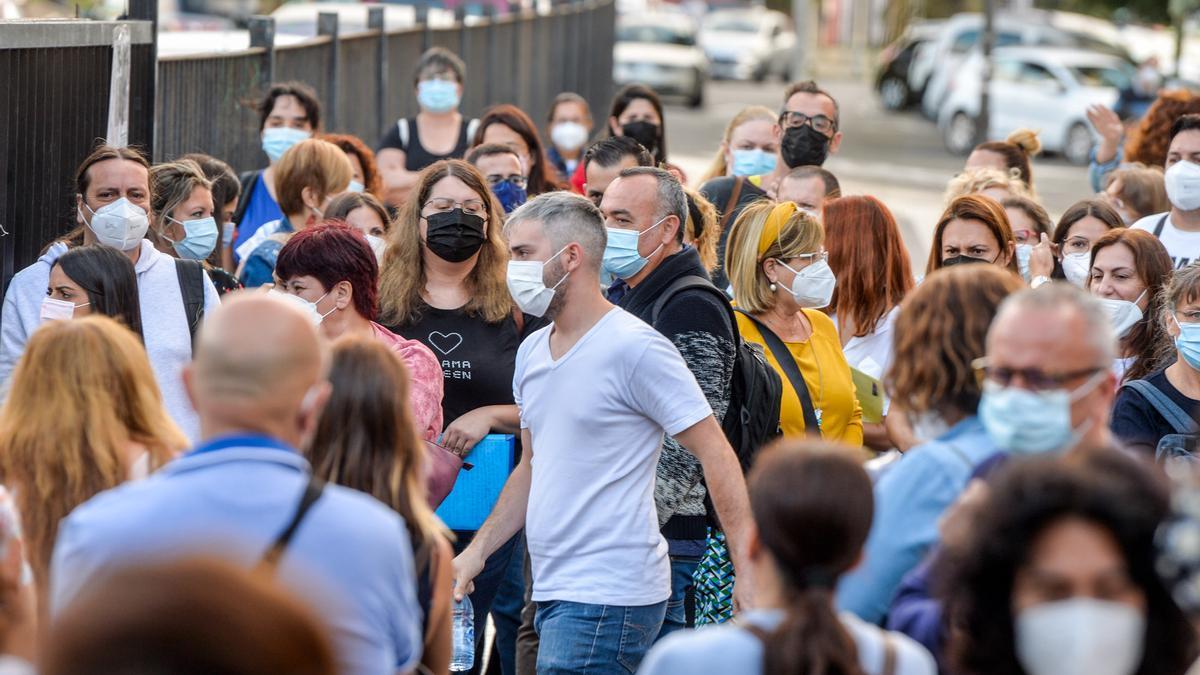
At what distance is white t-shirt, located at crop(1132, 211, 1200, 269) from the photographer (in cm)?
772

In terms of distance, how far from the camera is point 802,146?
28.9 ft

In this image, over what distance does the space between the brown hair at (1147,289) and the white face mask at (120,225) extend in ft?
12.4

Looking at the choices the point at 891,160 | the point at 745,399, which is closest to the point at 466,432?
the point at 745,399

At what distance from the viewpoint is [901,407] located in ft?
11.7

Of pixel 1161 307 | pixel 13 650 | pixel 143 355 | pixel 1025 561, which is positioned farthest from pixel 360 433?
pixel 1161 307

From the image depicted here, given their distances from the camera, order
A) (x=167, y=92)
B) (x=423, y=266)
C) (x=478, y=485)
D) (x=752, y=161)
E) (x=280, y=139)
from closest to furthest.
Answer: (x=478, y=485)
(x=423, y=266)
(x=167, y=92)
(x=280, y=139)
(x=752, y=161)

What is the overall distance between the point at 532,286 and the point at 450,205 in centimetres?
130

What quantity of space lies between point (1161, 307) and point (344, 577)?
4.40m

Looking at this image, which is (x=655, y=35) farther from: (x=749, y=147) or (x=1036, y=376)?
(x=1036, y=376)

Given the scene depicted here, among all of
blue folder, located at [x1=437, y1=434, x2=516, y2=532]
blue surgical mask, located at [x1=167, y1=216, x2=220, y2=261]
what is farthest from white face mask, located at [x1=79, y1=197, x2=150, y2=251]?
blue folder, located at [x1=437, y1=434, x2=516, y2=532]

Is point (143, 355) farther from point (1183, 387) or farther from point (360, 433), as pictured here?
point (1183, 387)

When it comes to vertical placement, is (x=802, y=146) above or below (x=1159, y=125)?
below

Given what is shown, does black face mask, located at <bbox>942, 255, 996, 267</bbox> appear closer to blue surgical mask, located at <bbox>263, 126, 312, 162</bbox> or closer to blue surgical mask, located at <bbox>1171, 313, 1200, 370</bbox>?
blue surgical mask, located at <bbox>1171, 313, 1200, 370</bbox>

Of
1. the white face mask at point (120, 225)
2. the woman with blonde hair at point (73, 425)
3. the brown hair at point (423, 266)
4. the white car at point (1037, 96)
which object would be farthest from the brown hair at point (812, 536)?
the white car at point (1037, 96)
